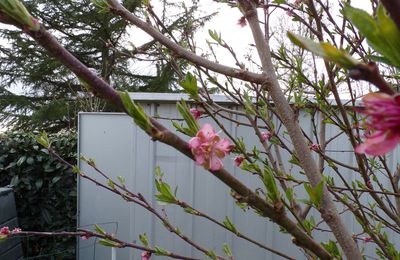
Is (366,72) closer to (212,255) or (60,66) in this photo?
(212,255)

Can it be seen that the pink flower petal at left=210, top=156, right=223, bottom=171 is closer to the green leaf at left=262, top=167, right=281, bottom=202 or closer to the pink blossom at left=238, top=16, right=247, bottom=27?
the green leaf at left=262, top=167, right=281, bottom=202

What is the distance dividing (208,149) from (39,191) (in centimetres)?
524

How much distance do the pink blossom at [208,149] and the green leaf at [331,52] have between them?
8.1 inches

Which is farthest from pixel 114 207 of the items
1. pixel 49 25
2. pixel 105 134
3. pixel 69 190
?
pixel 49 25

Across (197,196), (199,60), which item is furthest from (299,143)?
(197,196)

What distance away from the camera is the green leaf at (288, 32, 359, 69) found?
320 millimetres

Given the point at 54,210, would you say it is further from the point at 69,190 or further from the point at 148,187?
the point at 148,187

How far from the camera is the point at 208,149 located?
1.70ft

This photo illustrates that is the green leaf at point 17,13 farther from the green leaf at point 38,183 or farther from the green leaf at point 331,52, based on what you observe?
the green leaf at point 38,183

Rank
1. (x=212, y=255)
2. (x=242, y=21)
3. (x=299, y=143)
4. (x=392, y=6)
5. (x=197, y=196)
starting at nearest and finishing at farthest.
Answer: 1. (x=392, y=6)
2. (x=299, y=143)
3. (x=212, y=255)
4. (x=242, y=21)
5. (x=197, y=196)

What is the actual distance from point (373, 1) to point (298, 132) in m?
0.74

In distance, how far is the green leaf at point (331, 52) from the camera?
320 millimetres

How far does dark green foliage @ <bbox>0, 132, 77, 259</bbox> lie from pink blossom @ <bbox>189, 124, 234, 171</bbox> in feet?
16.2

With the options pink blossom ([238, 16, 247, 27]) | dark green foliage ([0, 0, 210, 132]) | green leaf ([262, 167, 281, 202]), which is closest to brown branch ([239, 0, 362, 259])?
pink blossom ([238, 16, 247, 27])
